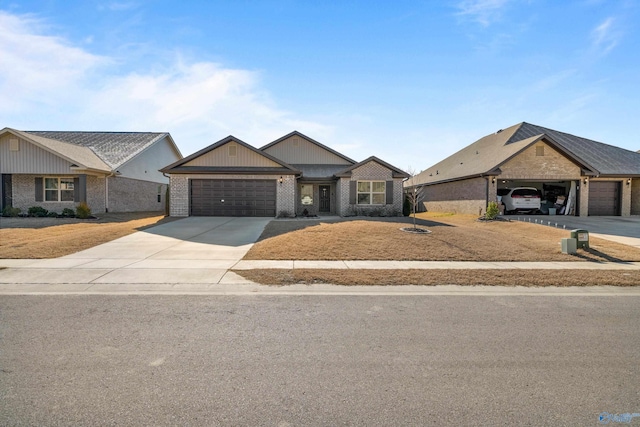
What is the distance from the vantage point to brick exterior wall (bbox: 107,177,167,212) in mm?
22938

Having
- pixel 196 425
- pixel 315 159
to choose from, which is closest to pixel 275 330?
pixel 196 425

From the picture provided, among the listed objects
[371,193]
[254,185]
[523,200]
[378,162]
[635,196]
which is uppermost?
[378,162]

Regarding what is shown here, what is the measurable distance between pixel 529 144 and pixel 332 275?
19.7 m

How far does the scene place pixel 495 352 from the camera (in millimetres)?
3783

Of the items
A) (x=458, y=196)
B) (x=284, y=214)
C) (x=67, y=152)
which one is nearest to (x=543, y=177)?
(x=458, y=196)

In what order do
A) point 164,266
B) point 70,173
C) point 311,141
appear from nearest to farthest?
point 164,266, point 70,173, point 311,141

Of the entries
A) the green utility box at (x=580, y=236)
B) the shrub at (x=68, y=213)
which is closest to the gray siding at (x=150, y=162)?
the shrub at (x=68, y=213)

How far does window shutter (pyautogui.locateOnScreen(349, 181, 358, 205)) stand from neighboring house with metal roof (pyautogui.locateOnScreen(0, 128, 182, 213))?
1609 centimetres

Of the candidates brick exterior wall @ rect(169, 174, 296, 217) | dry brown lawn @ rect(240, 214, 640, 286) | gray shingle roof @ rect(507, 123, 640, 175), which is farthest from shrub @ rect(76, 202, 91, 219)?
gray shingle roof @ rect(507, 123, 640, 175)

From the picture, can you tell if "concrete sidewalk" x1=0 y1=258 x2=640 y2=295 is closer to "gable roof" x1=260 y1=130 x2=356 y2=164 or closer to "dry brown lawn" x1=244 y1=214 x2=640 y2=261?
"dry brown lawn" x1=244 y1=214 x2=640 y2=261

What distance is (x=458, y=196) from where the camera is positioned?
24.5 m

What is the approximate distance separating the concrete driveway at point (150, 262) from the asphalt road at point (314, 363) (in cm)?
152

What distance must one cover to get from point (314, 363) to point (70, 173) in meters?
23.1

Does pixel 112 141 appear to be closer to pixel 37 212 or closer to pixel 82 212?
pixel 37 212
